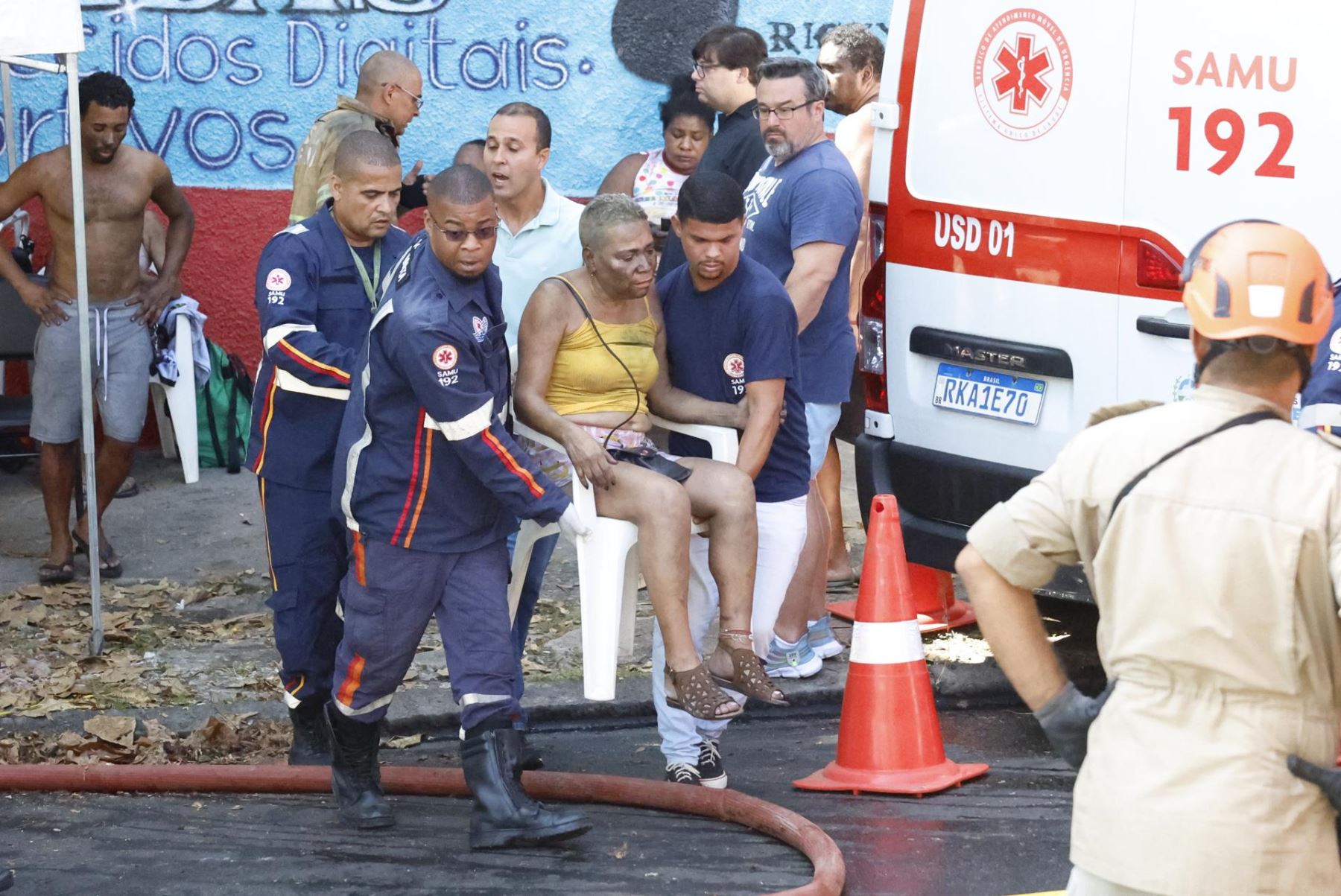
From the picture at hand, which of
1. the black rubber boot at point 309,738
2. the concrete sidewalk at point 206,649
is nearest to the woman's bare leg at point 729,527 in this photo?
the concrete sidewalk at point 206,649

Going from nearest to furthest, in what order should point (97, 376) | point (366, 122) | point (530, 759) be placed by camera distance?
1. point (530, 759)
2. point (366, 122)
3. point (97, 376)

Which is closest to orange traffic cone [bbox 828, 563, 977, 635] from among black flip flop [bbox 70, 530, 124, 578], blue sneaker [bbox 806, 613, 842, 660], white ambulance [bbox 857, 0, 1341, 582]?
blue sneaker [bbox 806, 613, 842, 660]

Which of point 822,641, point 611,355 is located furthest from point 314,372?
point 822,641

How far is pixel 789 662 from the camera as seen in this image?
20.9ft

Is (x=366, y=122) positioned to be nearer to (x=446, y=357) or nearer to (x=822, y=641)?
(x=446, y=357)

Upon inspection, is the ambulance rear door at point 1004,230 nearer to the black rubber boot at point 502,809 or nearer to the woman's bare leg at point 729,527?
the woman's bare leg at point 729,527

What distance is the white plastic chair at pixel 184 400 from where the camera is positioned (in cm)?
875

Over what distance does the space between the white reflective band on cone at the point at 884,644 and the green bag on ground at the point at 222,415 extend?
4.64 meters

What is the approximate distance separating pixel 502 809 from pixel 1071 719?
7.13 feet

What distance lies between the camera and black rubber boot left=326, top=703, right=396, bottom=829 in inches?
198

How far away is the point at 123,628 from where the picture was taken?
6961 mm

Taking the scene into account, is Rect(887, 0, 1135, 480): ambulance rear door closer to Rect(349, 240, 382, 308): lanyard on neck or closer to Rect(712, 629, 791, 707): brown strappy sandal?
Rect(712, 629, 791, 707): brown strappy sandal

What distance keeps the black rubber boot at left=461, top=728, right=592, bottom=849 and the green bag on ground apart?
4.72 meters

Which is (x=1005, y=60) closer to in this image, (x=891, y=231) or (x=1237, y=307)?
(x=891, y=231)
